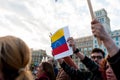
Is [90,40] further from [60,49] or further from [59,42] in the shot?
[60,49]

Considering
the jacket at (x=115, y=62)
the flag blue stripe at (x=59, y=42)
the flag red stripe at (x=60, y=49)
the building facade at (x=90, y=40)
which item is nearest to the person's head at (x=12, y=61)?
the jacket at (x=115, y=62)

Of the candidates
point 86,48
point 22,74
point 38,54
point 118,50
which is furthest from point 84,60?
point 38,54

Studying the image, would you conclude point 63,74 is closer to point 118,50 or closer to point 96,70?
point 96,70

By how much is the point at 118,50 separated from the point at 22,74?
798 millimetres

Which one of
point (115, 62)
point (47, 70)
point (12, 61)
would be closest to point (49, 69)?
point (47, 70)

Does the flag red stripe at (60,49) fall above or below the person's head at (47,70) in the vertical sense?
above

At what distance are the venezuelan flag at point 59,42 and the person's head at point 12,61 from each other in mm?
3163

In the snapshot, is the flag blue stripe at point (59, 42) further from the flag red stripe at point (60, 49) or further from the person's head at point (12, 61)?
the person's head at point (12, 61)

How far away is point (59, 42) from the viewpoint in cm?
538

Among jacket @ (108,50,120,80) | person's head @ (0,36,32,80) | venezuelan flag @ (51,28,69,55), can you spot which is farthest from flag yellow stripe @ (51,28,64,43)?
person's head @ (0,36,32,80)

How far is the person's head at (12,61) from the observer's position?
186cm

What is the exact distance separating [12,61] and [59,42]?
3.54m

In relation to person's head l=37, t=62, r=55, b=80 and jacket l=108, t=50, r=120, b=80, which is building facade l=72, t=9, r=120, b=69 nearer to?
person's head l=37, t=62, r=55, b=80

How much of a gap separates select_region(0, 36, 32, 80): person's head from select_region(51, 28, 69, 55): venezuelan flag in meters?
3.16
